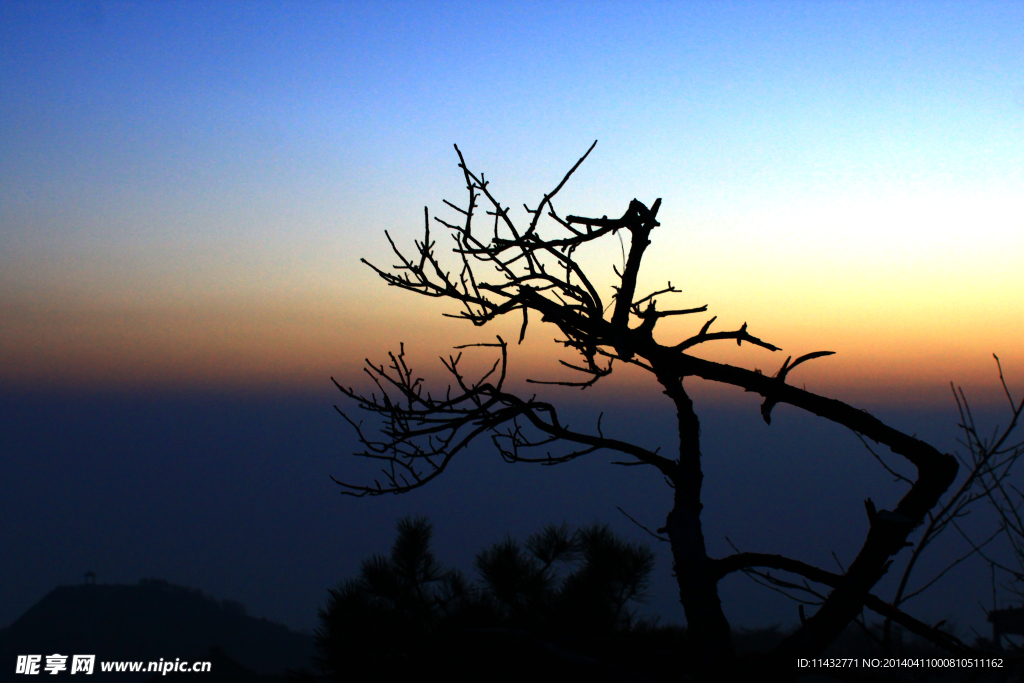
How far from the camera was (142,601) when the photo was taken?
1814cm

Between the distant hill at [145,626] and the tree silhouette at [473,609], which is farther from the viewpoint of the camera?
the distant hill at [145,626]

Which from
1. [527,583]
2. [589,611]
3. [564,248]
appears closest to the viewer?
[564,248]

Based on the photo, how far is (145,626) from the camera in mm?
16781

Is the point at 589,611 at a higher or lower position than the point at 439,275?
lower

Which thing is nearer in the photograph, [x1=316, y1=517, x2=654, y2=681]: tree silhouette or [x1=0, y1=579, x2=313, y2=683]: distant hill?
[x1=316, y1=517, x2=654, y2=681]: tree silhouette

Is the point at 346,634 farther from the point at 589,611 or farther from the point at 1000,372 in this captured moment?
the point at 1000,372

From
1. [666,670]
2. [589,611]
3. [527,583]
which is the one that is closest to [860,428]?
[666,670]

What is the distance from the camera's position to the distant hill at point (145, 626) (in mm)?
14344

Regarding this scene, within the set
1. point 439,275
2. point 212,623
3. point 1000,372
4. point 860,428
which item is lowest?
point 212,623

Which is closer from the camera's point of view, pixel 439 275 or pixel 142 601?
pixel 439 275

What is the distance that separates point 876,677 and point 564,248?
2168 millimetres

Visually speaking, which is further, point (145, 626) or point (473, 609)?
point (145, 626)

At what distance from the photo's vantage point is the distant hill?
1434cm

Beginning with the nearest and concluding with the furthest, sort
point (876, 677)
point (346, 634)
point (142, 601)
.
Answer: point (876, 677)
point (346, 634)
point (142, 601)
